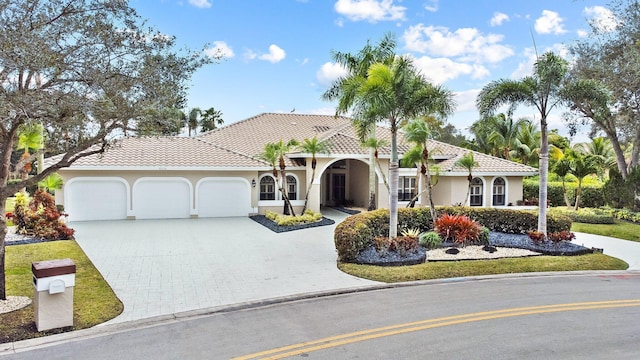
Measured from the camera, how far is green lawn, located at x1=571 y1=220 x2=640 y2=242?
17011 millimetres

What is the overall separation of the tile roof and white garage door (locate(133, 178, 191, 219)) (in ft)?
3.47

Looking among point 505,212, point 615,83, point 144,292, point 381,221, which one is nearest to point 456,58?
point 615,83

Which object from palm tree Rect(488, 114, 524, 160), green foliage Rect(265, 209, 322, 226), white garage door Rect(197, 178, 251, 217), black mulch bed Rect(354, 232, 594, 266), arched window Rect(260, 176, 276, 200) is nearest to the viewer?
black mulch bed Rect(354, 232, 594, 266)

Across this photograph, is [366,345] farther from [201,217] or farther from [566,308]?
[201,217]

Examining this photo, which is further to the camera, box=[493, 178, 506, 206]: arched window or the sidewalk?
box=[493, 178, 506, 206]: arched window

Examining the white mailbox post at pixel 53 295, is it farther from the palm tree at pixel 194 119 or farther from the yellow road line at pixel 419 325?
the palm tree at pixel 194 119

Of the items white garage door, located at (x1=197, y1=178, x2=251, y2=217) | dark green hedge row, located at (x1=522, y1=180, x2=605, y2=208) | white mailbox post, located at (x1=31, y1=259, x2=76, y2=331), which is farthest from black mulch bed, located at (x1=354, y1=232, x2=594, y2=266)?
dark green hedge row, located at (x1=522, y1=180, x2=605, y2=208)

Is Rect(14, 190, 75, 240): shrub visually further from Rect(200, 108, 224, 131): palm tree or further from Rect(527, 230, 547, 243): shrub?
Rect(200, 108, 224, 131): palm tree

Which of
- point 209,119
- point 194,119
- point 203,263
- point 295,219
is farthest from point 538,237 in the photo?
point 209,119

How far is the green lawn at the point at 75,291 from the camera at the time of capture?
684 cm

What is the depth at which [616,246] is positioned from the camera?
49.4ft

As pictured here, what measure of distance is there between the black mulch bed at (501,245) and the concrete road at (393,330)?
1.99 m

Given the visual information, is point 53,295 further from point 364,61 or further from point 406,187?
point 406,187

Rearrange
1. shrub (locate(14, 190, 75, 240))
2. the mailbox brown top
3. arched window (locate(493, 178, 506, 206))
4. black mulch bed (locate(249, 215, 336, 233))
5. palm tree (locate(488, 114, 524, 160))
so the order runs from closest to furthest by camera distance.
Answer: the mailbox brown top < shrub (locate(14, 190, 75, 240)) < black mulch bed (locate(249, 215, 336, 233)) < arched window (locate(493, 178, 506, 206)) < palm tree (locate(488, 114, 524, 160))
